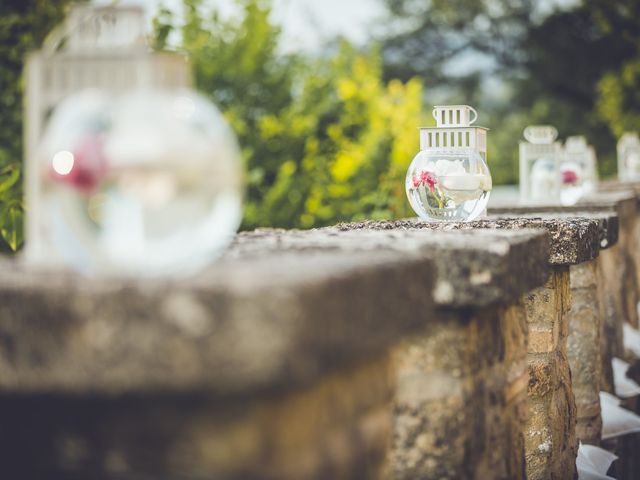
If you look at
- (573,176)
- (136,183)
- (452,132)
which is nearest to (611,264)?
(573,176)

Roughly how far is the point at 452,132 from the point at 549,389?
2.47 feet

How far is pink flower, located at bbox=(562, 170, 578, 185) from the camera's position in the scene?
4.46 m

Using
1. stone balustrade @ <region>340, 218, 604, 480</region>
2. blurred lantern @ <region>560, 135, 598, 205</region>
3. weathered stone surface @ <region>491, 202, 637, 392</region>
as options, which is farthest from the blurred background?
blurred lantern @ <region>560, 135, 598, 205</region>

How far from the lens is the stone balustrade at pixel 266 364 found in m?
1.07

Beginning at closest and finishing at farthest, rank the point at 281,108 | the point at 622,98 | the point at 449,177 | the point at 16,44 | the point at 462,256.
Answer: the point at 462,256 → the point at 449,177 → the point at 16,44 → the point at 281,108 → the point at 622,98

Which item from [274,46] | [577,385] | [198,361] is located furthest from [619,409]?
[274,46]

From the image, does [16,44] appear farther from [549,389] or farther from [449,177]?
[549,389]

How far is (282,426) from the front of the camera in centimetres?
116

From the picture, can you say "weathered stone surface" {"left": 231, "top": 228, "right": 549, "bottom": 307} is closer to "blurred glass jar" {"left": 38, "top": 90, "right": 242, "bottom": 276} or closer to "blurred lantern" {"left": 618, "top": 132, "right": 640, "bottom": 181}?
"blurred glass jar" {"left": 38, "top": 90, "right": 242, "bottom": 276}

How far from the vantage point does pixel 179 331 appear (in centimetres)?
108

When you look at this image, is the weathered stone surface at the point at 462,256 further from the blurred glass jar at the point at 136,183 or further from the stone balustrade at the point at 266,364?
the blurred glass jar at the point at 136,183

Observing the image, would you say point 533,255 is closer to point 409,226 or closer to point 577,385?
point 409,226

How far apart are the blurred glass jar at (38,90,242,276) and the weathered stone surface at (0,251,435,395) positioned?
0.08 metres

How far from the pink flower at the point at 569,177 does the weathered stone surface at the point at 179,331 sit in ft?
11.2
